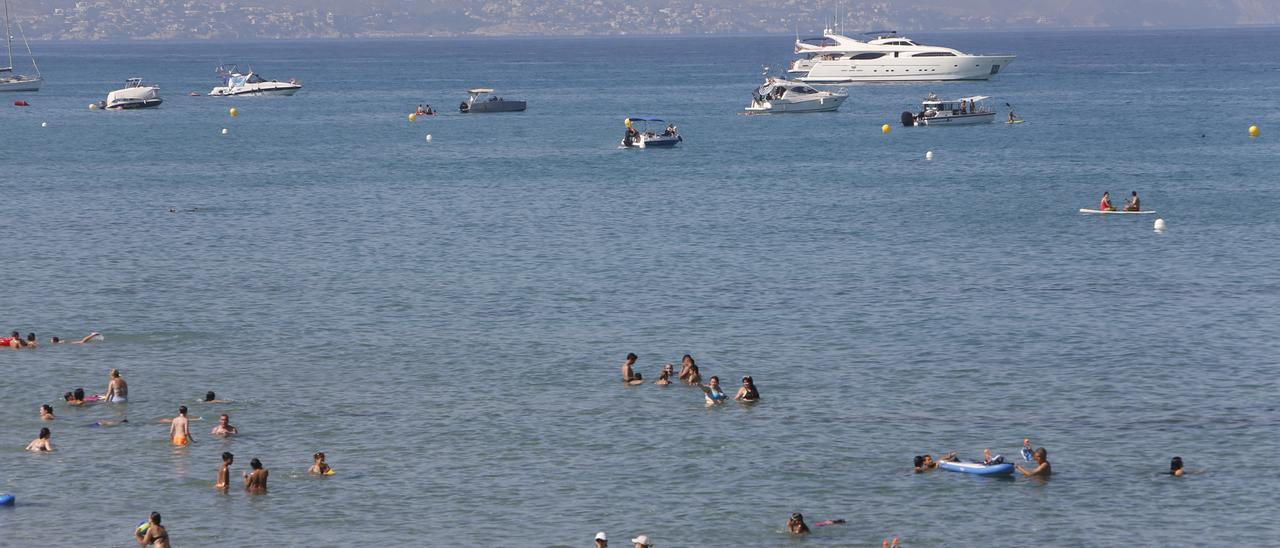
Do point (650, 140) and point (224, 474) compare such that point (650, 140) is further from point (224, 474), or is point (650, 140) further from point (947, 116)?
point (224, 474)

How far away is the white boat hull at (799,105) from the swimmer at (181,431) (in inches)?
4577

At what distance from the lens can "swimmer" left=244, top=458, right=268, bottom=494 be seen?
4106 cm

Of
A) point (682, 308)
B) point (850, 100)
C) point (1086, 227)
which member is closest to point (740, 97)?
point (850, 100)

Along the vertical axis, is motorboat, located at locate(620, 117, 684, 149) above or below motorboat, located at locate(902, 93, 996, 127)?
below

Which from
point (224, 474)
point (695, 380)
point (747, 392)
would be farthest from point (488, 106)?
point (224, 474)

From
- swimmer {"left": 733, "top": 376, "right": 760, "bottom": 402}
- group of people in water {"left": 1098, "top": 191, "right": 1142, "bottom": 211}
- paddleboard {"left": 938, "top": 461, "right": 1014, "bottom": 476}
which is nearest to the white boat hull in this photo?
group of people in water {"left": 1098, "top": 191, "right": 1142, "bottom": 211}

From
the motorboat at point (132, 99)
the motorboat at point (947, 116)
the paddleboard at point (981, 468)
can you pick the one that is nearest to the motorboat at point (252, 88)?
the motorboat at point (132, 99)

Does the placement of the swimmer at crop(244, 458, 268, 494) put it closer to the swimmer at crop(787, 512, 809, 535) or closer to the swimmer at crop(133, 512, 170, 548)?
the swimmer at crop(133, 512, 170, 548)

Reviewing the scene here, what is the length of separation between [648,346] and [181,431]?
1715 cm

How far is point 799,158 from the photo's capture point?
117625 millimetres

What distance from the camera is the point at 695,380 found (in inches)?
2010

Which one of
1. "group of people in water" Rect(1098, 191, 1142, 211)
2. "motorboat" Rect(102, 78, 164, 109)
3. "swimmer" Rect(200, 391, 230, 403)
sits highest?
"motorboat" Rect(102, 78, 164, 109)

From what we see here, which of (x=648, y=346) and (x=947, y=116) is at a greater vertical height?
(x=947, y=116)

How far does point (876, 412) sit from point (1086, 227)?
120 ft
